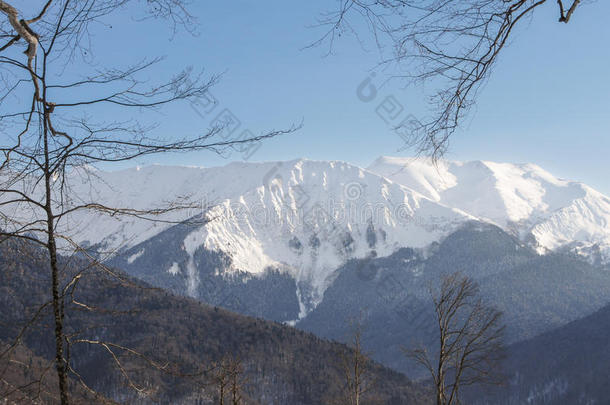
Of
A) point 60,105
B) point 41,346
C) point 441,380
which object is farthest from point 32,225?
point 41,346

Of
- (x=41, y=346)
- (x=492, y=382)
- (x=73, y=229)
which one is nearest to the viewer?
(x=73, y=229)

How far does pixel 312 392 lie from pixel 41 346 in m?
99.2

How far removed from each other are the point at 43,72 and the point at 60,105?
0.38m

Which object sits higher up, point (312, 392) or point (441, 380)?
point (441, 380)

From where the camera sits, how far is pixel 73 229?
5871 mm

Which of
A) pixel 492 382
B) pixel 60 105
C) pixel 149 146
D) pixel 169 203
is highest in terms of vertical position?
pixel 60 105

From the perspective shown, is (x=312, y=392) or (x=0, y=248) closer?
(x=0, y=248)

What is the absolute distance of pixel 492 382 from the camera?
14125mm

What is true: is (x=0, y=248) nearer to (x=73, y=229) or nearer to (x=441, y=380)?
(x=73, y=229)

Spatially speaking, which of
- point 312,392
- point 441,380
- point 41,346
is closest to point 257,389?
point 312,392

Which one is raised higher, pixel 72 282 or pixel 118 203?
pixel 118 203

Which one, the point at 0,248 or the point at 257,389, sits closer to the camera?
the point at 0,248

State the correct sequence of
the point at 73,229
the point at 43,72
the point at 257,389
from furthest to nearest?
the point at 257,389, the point at 73,229, the point at 43,72

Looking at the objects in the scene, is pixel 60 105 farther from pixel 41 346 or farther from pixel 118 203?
pixel 41 346
